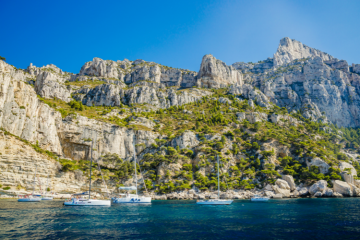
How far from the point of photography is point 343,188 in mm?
70500

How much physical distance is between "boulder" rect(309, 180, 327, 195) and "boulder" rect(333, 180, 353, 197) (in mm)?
3604

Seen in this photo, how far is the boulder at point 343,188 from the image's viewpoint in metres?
70.0

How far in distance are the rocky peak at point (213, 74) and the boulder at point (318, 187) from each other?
108 metres

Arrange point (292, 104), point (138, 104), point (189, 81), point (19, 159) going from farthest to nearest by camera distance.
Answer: point (189, 81) → point (292, 104) → point (138, 104) → point (19, 159)

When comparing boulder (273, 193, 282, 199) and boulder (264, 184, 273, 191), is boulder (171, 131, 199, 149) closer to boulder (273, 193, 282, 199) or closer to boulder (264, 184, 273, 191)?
boulder (264, 184, 273, 191)

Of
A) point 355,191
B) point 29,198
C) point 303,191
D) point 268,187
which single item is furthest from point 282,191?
point 29,198

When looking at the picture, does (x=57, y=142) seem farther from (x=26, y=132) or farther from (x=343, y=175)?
(x=343, y=175)

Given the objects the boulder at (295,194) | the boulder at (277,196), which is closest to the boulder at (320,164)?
the boulder at (295,194)

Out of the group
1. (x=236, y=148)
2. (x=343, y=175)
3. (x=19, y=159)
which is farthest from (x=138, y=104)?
(x=343, y=175)

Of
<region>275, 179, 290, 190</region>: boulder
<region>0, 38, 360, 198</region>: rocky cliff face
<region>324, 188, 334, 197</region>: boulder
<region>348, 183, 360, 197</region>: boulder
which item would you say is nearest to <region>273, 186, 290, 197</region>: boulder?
<region>0, 38, 360, 198</region>: rocky cliff face

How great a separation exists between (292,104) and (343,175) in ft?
266

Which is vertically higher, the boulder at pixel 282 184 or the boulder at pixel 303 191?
the boulder at pixel 282 184

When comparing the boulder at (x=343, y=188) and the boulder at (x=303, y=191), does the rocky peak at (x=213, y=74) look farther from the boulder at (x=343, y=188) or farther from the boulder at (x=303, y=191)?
the boulder at (x=343, y=188)

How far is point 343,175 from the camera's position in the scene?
251ft
